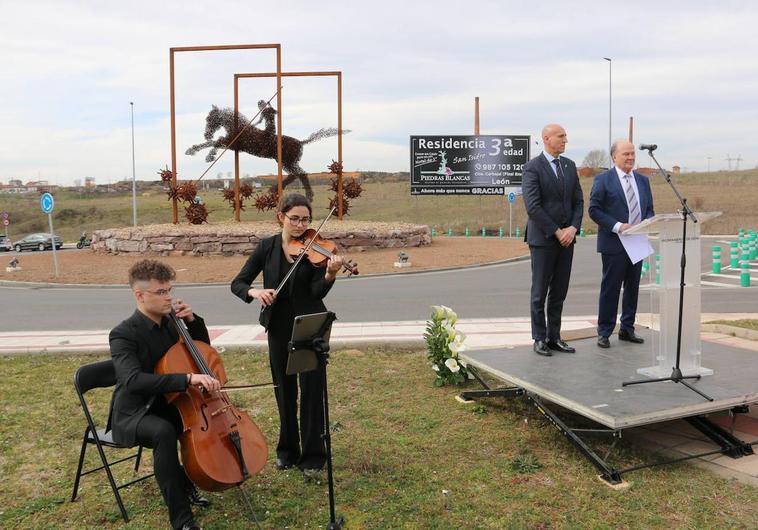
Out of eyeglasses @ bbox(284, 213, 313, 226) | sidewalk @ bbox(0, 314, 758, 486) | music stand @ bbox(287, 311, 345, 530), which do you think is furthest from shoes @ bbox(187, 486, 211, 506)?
sidewalk @ bbox(0, 314, 758, 486)

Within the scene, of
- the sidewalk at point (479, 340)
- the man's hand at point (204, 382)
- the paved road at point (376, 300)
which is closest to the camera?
the man's hand at point (204, 382)

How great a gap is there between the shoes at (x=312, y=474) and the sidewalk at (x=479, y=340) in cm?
230

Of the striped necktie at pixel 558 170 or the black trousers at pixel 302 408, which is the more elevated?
the striped necktie at pixel 558 170

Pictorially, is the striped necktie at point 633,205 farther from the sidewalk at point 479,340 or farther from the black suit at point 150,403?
the black suit at point 150,403

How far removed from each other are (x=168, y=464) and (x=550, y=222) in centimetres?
372

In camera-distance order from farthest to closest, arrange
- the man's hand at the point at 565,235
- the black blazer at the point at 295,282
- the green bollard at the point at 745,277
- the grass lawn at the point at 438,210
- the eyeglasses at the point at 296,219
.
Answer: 1. the grass lawn at the point at 438,210
2. the green bollard at the point at 745,277
3. the man's hand at the point at 565,235
4. the black blazer at the point at 295,282
5. the eyeglasses at the point at 296,219

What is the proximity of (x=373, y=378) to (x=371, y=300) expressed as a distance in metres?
6.51

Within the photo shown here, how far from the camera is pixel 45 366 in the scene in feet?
24.5

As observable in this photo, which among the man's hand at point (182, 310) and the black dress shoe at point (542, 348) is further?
the black dress shoe at point (542, 348)

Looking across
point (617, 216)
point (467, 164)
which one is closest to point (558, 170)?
point (617, 216)

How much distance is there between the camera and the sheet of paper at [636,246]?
5988mm

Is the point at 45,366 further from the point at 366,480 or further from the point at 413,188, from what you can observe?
the point at 413,188

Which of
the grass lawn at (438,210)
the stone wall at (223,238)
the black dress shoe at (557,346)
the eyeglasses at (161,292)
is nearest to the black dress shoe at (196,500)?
the eyeglasses at (161,292)

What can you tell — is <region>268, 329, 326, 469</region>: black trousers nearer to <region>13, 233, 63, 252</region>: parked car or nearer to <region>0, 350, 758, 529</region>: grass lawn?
<region>0, 350, 758, 529</region>: grass lawn
